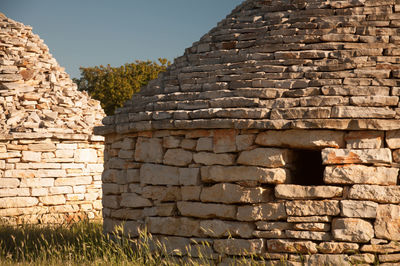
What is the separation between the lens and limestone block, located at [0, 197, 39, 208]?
9320 millimetres

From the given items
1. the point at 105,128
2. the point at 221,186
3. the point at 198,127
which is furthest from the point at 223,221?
the point at 105,128

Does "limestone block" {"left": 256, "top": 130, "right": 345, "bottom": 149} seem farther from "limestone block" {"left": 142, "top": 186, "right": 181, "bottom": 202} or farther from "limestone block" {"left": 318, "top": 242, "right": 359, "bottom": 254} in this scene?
"limestone block" {"left": 142, "top": 186, "right": 181, "bottom": 202}

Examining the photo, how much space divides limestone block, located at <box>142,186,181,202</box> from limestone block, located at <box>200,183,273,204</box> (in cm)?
35

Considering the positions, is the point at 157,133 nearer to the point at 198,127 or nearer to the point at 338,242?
the point at 198,127

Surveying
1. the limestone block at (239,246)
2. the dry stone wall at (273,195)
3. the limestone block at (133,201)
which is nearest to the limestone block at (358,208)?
the dry stone wall at (273,195)

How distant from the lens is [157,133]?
5.51 meters

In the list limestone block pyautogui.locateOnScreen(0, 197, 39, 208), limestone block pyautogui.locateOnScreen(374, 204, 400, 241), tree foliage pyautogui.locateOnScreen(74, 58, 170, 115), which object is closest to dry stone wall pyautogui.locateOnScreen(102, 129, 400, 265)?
limestone block pyautogui.locateOnScreen(374, 204, 400, 241)

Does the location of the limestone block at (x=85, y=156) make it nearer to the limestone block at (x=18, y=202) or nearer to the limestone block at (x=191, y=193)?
the limestone block at (x=18, y=202)

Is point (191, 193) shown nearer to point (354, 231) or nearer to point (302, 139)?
point (302, 139)

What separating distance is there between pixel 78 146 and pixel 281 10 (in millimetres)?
6008

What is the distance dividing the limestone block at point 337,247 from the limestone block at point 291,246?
83 millimetres

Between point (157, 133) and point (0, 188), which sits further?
point (0, 188)

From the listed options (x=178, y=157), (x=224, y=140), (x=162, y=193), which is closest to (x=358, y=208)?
(x=224, y=140)

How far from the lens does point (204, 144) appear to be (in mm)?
5133
